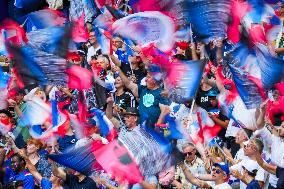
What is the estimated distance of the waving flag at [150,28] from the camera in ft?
34.9

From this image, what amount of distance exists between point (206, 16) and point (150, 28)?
1123 mm

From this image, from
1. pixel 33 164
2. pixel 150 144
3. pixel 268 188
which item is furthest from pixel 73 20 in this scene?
pixel 268 188

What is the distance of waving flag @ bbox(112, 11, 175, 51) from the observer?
10.6 meters

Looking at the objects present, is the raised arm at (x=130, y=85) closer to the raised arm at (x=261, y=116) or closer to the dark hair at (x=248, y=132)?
the dark hair at (x=248, y=132)

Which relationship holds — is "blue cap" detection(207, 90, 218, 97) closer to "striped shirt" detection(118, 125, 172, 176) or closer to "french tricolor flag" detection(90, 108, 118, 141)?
"french tricolor flag" detection(90, 108, 118, 141)

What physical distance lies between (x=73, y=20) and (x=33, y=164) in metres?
3.09

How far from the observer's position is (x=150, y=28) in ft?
35.7

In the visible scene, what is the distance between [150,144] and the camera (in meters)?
9.22

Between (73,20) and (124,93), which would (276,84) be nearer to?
(124,93)

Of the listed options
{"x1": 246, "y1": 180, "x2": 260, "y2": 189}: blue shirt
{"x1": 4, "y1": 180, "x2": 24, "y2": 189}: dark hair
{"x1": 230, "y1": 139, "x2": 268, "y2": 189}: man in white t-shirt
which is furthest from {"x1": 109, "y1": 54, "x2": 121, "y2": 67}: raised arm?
{"x1": 246, "y1": 180, "x2": 260, "y2": 189}: blue shirt

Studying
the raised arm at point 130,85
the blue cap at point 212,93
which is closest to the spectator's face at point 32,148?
the raised arm at point 130,85

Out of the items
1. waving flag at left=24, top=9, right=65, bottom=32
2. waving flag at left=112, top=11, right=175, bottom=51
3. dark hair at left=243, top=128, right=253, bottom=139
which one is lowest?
dark hair at left=243, top=128, right=253, bottom=139

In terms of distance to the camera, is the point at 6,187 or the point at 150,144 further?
the point at 6,187

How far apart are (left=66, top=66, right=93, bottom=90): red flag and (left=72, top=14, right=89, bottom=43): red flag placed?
0.96 meters
